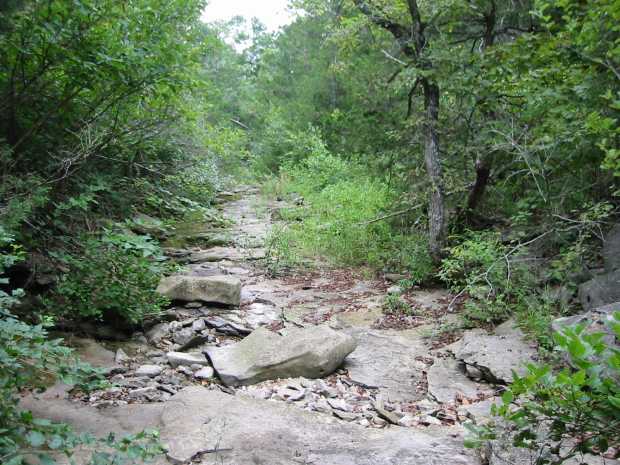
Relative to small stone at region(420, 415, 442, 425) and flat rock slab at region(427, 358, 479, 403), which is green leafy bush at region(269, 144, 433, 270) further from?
small stone at region(420, 415, 442, 425)

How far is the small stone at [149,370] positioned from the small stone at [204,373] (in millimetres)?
327

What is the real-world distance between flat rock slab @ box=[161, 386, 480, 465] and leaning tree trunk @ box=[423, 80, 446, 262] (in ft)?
14.6

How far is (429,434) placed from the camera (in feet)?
11.2

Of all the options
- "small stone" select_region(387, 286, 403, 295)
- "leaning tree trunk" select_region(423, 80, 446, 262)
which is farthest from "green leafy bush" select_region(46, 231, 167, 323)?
"leaning tree trunk" select_region(423, 80, 446, 262)

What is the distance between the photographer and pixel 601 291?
4965 mm

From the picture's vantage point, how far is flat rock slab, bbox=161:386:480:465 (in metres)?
3.04

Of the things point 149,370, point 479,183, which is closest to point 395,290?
point 479,183

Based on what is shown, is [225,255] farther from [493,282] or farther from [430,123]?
[493,282]

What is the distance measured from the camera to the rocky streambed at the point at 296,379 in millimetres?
3223

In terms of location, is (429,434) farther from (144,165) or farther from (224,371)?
(144,165)

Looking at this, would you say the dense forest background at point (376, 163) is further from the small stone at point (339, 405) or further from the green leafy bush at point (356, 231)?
the small stone at point (339, 405)

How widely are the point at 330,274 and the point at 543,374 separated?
681 cm

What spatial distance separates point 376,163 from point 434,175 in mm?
2434

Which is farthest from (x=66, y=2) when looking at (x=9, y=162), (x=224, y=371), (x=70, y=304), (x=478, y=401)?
(x=478, y=401)
